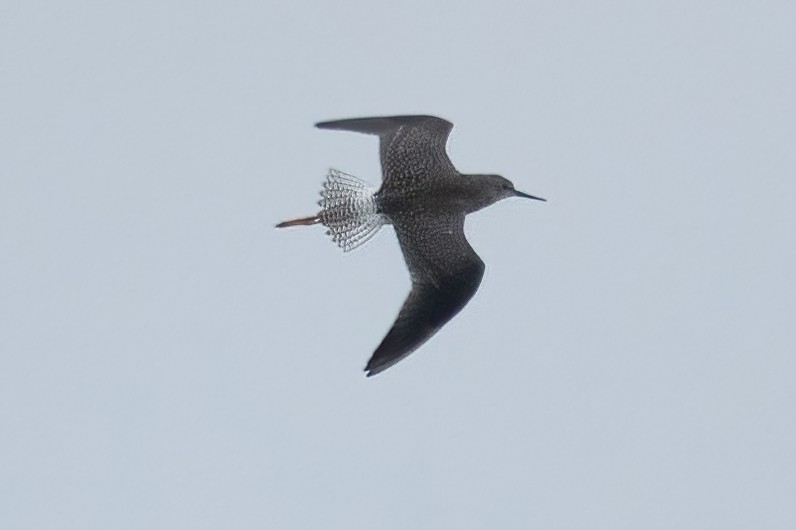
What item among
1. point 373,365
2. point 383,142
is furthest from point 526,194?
point 373,365

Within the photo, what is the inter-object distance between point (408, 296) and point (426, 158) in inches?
44.5

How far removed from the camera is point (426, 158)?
11.0 metres

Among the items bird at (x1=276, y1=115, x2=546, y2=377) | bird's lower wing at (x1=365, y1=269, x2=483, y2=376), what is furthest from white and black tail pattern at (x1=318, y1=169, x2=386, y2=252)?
bird's lower wing at (x1=365, y1=269, x2=483, y2=376)

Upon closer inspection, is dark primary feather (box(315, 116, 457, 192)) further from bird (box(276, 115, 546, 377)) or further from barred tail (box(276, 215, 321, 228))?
barred tail (box(276, 215, 321, 228))

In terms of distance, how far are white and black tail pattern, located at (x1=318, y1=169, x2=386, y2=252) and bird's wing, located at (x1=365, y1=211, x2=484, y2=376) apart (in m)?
0.25

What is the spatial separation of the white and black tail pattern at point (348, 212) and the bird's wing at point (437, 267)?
245 millimetres

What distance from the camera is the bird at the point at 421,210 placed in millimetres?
10836

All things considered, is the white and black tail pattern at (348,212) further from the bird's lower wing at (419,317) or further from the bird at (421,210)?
the bird's lower wing at (419,317)

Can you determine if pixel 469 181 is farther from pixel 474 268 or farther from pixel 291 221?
pixel 291 221

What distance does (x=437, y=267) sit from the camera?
11133 mm

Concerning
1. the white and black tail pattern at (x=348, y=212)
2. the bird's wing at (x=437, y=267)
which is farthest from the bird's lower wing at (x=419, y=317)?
the white and black tail pattern at (x=348, y=212)

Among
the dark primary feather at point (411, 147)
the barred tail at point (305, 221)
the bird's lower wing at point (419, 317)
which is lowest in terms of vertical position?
the bird's lower wing at point (419, 317)

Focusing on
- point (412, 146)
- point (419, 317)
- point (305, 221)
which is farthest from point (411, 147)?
point (419, 317)

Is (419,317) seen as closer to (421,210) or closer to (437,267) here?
(437,267)
